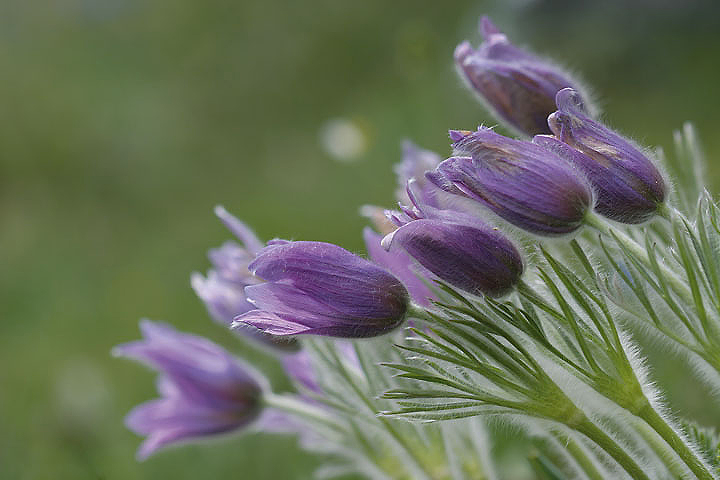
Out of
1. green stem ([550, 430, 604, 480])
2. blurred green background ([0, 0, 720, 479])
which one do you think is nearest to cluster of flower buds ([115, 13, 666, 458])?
green stem ([550, 430, 604, 480])

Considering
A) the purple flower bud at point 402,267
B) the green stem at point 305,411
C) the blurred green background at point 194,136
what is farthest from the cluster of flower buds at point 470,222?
the blurred green background at point 194,136

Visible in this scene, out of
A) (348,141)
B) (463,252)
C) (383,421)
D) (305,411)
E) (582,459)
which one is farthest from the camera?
(348,141)

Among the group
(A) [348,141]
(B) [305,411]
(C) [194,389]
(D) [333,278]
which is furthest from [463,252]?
(A) [348,141]

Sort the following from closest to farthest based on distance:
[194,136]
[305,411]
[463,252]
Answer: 1. [463,252]
2. [305,411]
3. [194,136]

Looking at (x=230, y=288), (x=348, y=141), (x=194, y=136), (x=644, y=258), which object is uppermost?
(x=194, y=136)

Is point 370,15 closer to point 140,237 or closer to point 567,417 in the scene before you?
point 140,237

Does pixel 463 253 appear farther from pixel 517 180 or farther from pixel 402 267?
pixel 402 267
